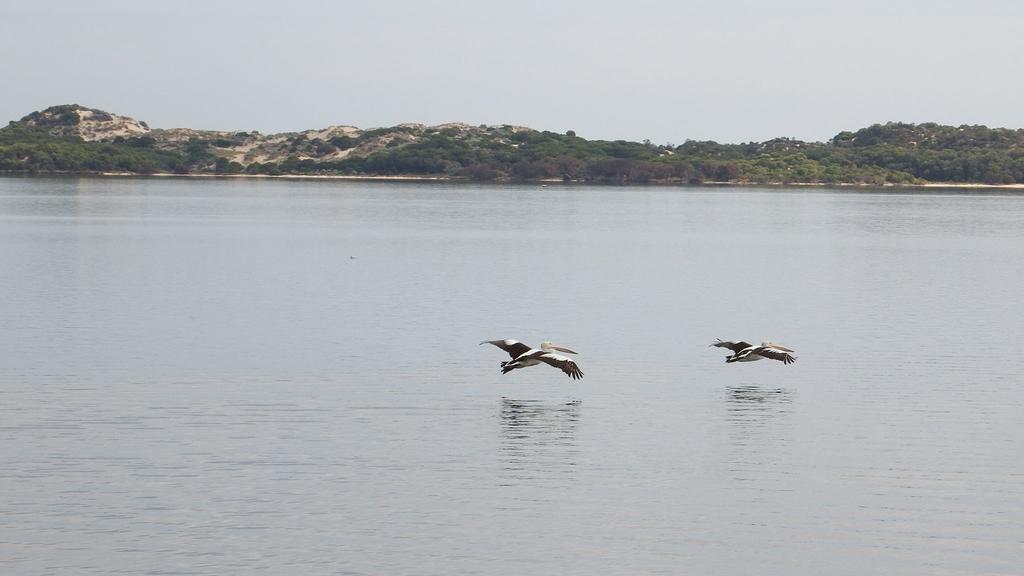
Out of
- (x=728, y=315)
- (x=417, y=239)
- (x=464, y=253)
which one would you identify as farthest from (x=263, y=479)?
(x=417, y=239)

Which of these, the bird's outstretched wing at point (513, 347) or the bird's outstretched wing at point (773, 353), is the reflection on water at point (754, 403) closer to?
the bird's outstretched wing at point (773, 353)

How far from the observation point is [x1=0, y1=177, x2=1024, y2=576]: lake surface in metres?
14.5

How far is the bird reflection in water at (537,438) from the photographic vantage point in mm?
17688

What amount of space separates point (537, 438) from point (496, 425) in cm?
93

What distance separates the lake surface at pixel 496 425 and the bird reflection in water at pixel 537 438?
6cm

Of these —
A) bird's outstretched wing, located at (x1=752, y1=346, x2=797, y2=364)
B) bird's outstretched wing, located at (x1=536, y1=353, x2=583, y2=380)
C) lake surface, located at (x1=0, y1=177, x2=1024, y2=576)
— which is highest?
bird's outstretched wing, located at (x1=536, y1=353, x2=583, y2=380)

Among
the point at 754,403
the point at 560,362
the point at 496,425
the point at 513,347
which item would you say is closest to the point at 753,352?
the point at 754,403

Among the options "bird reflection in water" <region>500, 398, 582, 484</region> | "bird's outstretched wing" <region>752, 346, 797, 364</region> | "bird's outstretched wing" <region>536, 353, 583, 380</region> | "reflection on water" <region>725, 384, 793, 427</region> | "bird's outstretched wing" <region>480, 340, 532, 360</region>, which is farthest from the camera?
"bird's outstretched wing" <region>752, 346, 797, 364</region>

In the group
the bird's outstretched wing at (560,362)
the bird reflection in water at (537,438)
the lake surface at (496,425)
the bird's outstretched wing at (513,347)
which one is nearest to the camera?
the lake surface at (496,425)

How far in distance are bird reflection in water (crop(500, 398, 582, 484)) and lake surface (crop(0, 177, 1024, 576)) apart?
65 millimetres

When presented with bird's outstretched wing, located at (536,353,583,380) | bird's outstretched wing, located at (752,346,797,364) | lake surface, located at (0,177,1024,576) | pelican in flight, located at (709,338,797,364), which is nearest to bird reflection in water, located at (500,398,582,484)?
lake surface, located at (0,177,1024,576)

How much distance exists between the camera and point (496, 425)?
796 inches

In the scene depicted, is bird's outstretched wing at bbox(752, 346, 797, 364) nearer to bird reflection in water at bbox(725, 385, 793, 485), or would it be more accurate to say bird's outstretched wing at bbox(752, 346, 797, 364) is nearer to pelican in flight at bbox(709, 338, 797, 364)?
pelican in flight at bbox(709, 338, 797, 364)

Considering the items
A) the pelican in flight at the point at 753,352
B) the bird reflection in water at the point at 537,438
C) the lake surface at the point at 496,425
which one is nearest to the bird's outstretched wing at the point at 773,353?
the pelican in flight at the point at 753,352
